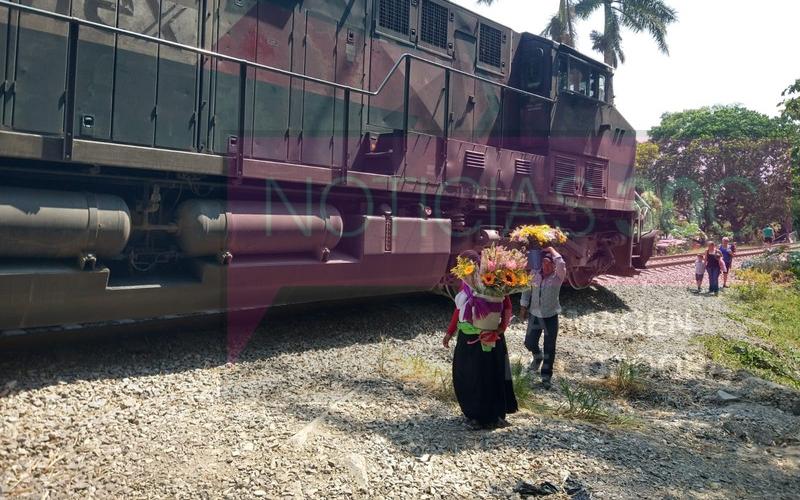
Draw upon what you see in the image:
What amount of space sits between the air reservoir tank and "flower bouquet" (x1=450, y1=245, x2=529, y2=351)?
185 cm

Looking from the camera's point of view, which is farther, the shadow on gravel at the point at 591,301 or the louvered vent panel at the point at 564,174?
the shadow on gravel at the point at 591,301

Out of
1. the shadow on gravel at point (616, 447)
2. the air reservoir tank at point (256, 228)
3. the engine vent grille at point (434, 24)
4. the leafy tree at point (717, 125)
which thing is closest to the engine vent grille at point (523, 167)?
the engine vent grille at point (434, 24)

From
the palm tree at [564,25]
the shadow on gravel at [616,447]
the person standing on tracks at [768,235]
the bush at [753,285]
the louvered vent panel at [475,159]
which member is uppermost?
the palm tree at [564,25]

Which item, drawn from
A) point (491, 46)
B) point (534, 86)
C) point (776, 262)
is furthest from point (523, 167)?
point (776, 262)

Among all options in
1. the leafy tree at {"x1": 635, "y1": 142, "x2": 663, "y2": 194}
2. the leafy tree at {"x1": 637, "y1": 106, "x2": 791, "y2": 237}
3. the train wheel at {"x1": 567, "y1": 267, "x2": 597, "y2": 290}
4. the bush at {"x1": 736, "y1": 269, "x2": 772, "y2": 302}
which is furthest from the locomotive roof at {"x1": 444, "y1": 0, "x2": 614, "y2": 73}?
the leafy tree at {"x1": 635, "y1": 142, "x2": 663, "y2": 194}

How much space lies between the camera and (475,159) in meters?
7.35

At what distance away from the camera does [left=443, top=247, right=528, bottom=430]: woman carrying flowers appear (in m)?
4.12

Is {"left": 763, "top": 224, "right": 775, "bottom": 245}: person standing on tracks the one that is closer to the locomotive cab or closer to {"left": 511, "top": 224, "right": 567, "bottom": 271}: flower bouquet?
the locomotive cab

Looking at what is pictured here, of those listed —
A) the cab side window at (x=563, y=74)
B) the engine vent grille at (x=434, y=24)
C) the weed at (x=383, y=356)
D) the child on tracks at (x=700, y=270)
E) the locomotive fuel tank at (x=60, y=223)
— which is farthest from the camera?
the child on tracks at (x=700, y=270)

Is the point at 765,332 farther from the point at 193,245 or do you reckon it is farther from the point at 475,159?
the point at 193,245

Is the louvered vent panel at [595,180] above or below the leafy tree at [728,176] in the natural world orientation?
below

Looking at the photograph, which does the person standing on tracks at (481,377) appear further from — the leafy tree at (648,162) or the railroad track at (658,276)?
the leafy tree at (648,162)

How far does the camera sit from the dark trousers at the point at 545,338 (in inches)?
217

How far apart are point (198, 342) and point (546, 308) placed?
3229 millimetres
